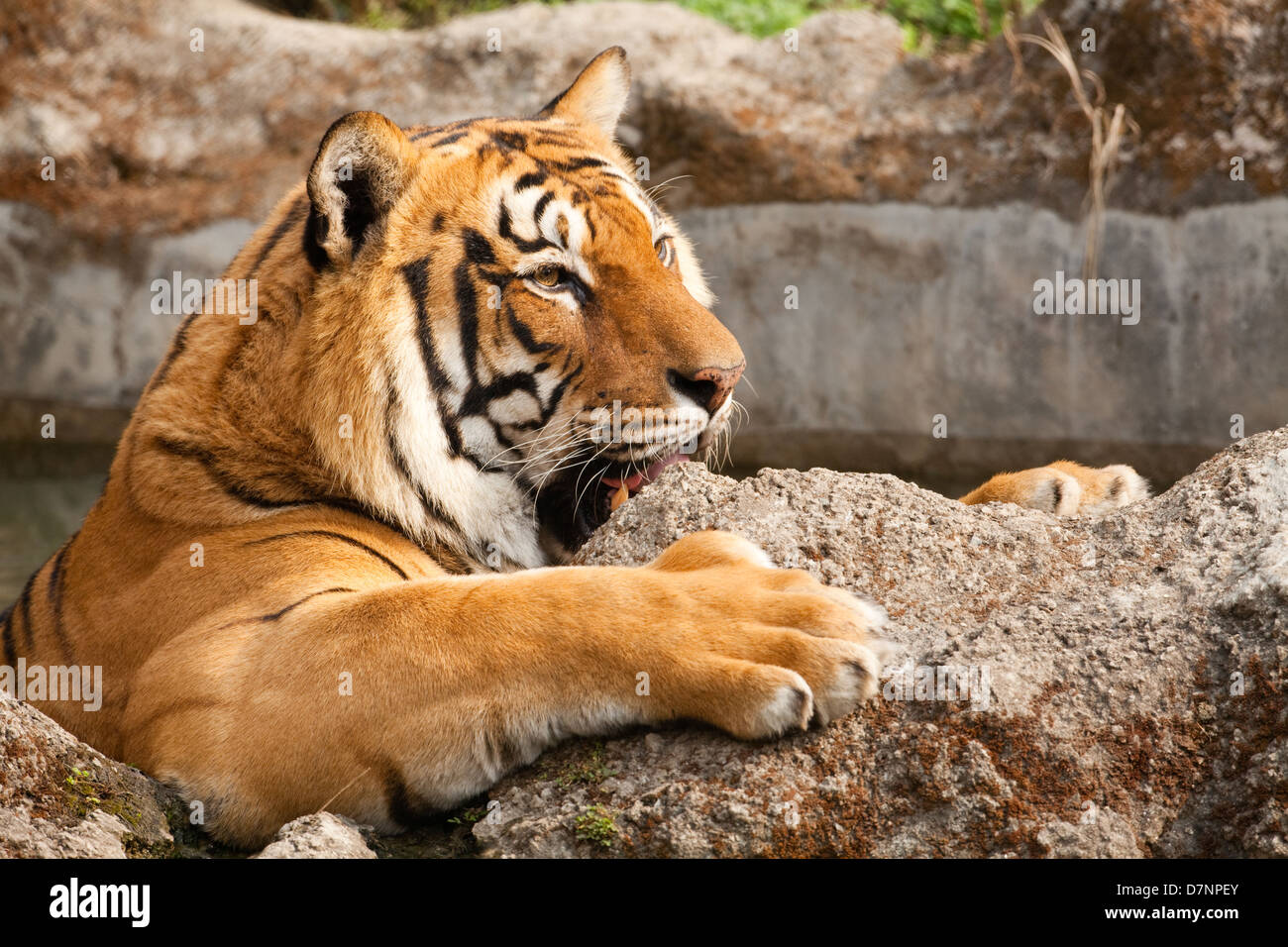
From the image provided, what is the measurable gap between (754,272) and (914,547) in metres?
4.49

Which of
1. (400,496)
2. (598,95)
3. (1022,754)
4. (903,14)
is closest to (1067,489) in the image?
(1022,754)

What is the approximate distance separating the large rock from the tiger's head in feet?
2.15

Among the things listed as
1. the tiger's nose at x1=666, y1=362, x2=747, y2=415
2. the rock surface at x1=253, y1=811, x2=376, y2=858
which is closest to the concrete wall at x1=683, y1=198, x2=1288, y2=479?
the tiger's nose at x1=666, y1=362, x2=747, y2=415

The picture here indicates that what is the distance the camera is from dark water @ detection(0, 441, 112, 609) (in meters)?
5.82

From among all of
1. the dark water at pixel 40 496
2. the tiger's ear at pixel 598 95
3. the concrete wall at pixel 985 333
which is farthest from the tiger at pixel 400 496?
the concrete wall at pixel 985 333

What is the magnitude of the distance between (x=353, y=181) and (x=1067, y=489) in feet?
4.88

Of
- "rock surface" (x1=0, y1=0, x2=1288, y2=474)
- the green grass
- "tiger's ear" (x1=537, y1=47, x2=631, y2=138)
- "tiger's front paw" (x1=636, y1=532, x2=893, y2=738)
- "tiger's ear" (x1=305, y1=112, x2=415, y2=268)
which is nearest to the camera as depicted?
"tiger's front paw" (x1=636, y1=532, x2=893, y2=738)

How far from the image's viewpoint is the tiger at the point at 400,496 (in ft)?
6.34

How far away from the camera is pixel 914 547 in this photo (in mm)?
2172

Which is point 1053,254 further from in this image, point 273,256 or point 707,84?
point 273,256

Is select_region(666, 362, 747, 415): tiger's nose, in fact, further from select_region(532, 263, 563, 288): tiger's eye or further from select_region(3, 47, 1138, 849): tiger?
Result: select_region(532, 263, 563, 288): tiger's eye

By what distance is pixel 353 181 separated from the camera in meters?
2.43
